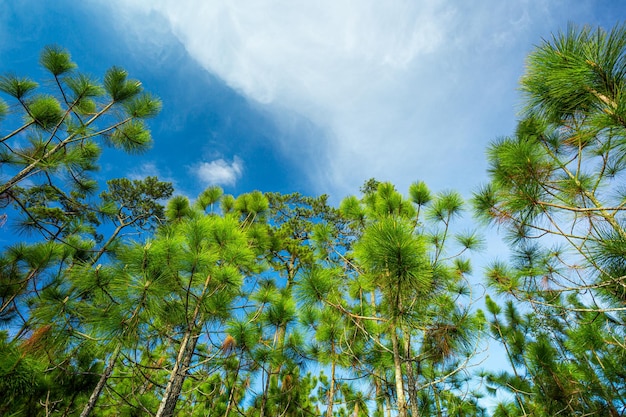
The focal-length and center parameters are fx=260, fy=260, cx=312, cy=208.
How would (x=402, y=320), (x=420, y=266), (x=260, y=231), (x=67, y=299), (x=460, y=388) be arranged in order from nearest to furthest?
1. (x=420, y=266)
2. (x=402, y=320)
3. (x=67, y=299)
4. (x=260, y=231)
5. (x=460, y=388)

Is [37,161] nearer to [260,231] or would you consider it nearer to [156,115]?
[156,115]

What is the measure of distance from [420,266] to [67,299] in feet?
14.2

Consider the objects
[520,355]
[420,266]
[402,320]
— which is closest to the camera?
[420,266]

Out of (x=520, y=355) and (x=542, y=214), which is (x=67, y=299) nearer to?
(x=542, y=214)

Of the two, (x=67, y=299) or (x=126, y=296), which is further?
(x=67, y=299)

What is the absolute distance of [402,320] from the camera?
123 inches

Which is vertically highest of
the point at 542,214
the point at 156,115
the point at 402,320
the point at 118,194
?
the point at 118,194

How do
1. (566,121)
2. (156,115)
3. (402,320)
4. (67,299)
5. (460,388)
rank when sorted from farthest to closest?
(460,388)
(156,115)
(67,299)
(402,320)
(566,121)

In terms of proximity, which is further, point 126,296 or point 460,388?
point 460,388

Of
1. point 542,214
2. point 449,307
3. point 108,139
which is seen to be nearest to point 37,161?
point 108,139

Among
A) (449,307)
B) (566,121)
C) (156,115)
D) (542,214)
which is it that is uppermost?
(156,115)

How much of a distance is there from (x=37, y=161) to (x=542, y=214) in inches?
242

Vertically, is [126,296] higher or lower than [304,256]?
lower

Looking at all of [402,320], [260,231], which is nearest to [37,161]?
[260,231]
